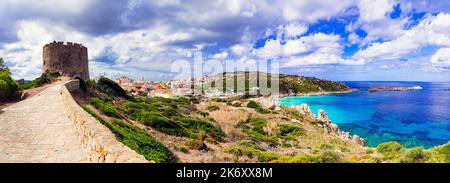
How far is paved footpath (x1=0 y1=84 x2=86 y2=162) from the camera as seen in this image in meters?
6.47

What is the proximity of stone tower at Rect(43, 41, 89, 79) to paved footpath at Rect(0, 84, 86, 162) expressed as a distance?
18611 mm

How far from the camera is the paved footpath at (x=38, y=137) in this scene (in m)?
6.47

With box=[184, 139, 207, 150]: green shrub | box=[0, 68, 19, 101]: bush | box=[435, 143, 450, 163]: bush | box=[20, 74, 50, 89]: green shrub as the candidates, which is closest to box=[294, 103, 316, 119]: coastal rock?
box=[184, 139, 207, 150]: green shrub

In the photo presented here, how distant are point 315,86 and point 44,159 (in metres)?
131

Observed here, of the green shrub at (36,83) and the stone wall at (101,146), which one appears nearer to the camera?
the stone wall at (101,146)

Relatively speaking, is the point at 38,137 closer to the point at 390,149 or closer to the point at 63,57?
the point at 390,149

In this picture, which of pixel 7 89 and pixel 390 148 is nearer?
pixel 390 148

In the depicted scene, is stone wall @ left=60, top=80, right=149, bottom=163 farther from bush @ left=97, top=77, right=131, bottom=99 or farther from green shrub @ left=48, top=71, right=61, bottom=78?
bush @ left=97, top=77, right=131, bottom=99

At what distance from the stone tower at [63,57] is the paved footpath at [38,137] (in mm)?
18611

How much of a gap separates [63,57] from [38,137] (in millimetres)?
24587

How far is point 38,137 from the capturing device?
312 inches

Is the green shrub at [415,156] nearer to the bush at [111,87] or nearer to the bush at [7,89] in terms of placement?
the bush at [7,89]

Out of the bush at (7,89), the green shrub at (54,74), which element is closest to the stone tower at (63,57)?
the green shrub at (54,74)

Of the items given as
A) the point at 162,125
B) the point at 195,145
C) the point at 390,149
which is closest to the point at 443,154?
the point at 390,149
